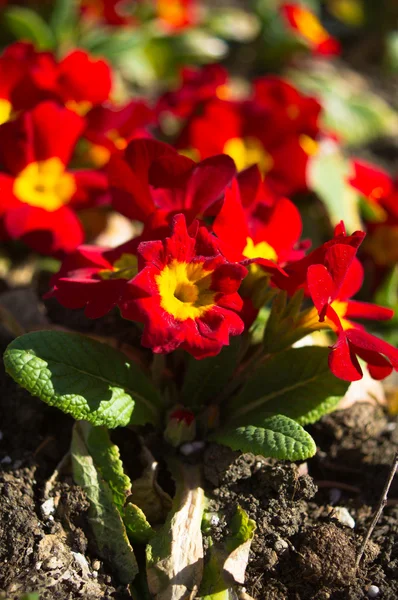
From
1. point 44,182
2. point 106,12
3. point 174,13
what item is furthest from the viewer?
point 174,13

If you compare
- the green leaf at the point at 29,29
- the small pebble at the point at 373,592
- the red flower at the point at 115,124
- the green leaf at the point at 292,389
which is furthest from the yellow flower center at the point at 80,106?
the small pebble at the point at 373,592

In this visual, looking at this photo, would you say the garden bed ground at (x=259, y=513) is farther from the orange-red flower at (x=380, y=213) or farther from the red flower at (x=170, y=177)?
the orange-red flower at (x=380, y=213)

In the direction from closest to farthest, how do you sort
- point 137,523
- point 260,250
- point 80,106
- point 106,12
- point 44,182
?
point 137,523 → point 260,250 → point 44,182 → point 80,106 → point 106,12

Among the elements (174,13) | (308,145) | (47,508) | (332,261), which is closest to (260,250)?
(332,261)

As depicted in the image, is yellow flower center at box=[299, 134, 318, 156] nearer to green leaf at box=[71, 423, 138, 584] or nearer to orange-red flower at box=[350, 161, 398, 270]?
orange-red flower at box=[350, 161, 398, 270]

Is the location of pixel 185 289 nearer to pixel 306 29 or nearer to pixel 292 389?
pixel 292 389

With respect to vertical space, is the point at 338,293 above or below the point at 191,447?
above
